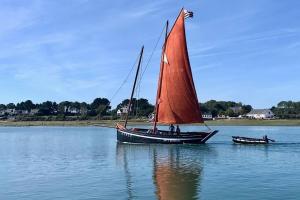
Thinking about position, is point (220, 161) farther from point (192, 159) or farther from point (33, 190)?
point (33, 190)

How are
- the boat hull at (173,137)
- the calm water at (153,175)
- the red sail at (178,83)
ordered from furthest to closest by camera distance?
the boat hull at (173,137) → the red sail at (178,83) → the calm water at (153,175)

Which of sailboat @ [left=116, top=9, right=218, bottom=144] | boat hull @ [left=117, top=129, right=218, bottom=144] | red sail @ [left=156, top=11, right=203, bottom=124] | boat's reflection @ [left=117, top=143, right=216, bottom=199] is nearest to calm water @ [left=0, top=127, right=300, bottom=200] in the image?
boat's reflection @ [left=117, top=143, right=216, bottom=199]

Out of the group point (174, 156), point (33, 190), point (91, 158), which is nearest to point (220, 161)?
point (174, 156)

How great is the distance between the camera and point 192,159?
2035 inches

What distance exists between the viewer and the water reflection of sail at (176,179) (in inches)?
1194

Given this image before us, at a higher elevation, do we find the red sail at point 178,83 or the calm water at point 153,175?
the red sail at point 178,83

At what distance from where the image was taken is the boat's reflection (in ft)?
103

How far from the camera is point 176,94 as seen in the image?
7162 cm

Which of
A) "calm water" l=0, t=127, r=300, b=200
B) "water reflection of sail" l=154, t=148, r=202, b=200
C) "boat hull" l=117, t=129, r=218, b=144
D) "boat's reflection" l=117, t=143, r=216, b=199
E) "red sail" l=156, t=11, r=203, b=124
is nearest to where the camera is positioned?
"water reflection of sail" l=154, t=148, r=202, b=200

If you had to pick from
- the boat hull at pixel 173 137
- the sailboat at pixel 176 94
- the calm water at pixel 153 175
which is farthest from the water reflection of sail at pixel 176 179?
the sailboat at pixel 176 94

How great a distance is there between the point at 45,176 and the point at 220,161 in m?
18.7

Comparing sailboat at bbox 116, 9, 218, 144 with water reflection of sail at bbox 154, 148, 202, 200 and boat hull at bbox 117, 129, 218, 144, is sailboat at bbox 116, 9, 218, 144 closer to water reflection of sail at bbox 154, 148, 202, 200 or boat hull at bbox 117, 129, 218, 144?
boat hull at bbox 117, 129, 218, 144

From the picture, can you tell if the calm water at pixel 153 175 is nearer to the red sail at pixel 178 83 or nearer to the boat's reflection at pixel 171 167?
the boat's reflection at pixel 171 167

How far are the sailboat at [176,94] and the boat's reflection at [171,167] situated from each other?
256 cm
